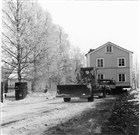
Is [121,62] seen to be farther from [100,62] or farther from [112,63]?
[100,62]

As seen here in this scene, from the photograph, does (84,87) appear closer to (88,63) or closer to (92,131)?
(92,131)

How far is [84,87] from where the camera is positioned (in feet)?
51.7

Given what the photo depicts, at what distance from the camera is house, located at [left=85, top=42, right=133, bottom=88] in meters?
34.1

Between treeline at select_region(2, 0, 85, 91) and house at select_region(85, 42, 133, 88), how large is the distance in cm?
1349

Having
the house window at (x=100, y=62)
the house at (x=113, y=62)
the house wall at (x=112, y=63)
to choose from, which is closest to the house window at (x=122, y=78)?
the house at (x=113, y=62)

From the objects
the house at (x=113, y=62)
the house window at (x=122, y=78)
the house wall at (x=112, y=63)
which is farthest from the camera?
the house wall at (x=112, y=63)

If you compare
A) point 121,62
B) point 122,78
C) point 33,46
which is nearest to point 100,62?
point 121,62

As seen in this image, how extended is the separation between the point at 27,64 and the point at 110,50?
62.4 feet

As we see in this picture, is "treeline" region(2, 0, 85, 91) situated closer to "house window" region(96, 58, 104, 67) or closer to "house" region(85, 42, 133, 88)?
"house" region(85, 42, 133, 88)

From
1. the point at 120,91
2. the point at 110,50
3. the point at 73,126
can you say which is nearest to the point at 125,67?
the point at 110,50

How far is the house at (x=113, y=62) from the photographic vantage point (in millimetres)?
34094

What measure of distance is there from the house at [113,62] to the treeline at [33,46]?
1349 centimetres

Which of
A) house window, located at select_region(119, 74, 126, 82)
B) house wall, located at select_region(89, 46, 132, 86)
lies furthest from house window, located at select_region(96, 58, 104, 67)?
house window, located at select_region(119, 74, 126, 82)

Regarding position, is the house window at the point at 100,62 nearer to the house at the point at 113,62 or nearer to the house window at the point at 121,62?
the house at the point at 113,62
